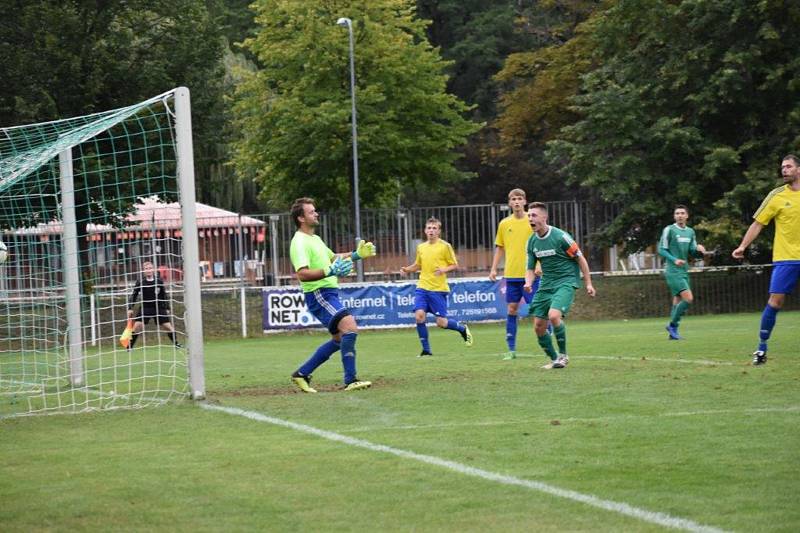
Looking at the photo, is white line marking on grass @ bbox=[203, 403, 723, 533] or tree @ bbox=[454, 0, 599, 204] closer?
white line marking on grass @ bbox=[203, 403, 723, 533]

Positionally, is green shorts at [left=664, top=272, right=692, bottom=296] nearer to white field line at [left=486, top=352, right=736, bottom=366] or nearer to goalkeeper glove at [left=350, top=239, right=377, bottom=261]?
white field line at [left=486, top=352, right=736, bottom=366]

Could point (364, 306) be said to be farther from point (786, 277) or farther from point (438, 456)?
point (438, 456)

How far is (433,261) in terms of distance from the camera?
20.0 metres

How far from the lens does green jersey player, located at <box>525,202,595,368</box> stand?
1428 cm

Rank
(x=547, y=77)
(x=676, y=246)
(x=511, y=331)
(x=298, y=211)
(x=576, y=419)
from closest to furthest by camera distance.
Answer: (x=576, y=419) → (x=298, y=211) → (x=511, y=331) → (x=676, y=246) → (x=547, y=77)

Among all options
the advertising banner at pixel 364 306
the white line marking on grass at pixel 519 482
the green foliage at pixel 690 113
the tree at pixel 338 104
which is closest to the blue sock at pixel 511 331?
the white line marking on grass at pixel 519 482

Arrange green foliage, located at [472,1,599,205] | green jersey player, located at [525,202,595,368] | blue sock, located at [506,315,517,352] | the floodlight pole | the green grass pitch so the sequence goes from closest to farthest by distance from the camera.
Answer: the green grass pitch → green jersey player, located at [525,202,595,368] → blue sock, located at [506,315,517,352] → the floodlight pole → green foliage, located at [472,1,599,205]

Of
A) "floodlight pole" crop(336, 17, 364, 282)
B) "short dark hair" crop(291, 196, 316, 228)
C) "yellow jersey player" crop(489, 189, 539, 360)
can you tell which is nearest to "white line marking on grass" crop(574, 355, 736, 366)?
"yellow jersey player" crop(489, 189, 539, 360)

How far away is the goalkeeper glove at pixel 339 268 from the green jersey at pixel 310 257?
140 millimetres

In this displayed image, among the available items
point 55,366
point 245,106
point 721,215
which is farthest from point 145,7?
point 55,366

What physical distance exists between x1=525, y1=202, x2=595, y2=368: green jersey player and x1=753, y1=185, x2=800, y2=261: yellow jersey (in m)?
2.13

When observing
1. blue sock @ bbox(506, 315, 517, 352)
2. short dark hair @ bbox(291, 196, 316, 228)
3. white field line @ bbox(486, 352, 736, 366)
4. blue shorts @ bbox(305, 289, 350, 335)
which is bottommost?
white field line @ bbox(486, 352, 736, 366)

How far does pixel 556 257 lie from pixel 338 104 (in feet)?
88.3

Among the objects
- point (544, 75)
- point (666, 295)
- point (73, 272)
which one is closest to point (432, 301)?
point (73, 272)
